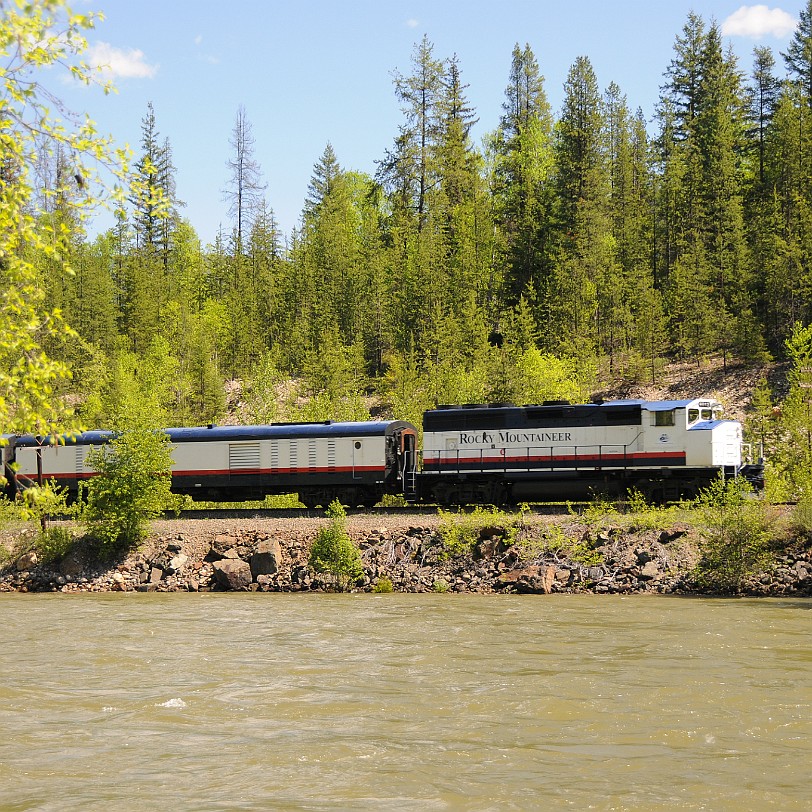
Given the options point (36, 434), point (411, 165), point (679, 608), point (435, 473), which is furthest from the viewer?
point (411, 165)

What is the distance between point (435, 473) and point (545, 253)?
3420 cm

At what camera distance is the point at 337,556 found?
26656 mm

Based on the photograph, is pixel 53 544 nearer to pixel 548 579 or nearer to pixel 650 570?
pixel 548 579

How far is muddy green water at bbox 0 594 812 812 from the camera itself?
10086 mm

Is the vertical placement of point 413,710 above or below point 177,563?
below

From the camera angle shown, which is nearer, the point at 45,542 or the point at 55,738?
the point at 55,738

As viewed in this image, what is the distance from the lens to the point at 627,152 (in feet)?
244

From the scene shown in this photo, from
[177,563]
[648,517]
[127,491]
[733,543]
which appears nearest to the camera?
[733,543]

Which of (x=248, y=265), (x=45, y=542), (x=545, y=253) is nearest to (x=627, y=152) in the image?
(x=545, y=253)

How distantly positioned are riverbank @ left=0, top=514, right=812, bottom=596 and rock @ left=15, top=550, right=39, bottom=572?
1.2 inches

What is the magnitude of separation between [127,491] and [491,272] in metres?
43.2

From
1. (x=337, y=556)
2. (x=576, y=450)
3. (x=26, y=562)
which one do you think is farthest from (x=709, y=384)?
(x=26, y=562)

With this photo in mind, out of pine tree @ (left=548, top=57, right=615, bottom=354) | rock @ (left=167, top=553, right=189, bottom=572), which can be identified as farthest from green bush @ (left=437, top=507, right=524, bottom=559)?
pine tree @ (left=548, top=57, right=615, bottom=354)

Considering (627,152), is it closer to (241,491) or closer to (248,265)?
(248,265)
